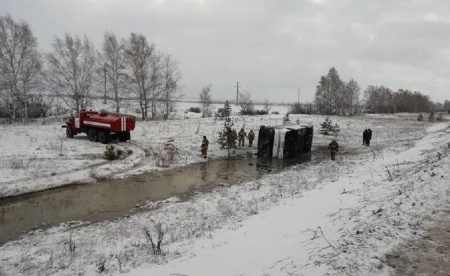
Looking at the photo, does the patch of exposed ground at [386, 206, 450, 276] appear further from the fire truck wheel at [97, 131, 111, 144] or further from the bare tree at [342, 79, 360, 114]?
the bare tree at [342, 79, 360, 114]

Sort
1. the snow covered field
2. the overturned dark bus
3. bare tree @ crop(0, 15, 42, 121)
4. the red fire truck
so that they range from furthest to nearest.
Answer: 1. bare tree @ crop(0, 15, 42, 121)
2. the red fire truck
3. the overturned dark bus
4. the snow covered field

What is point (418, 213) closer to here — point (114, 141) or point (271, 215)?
point (271, 215)

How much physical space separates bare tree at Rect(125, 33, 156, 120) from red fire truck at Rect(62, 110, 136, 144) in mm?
14669

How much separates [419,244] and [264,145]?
15201 millimetres

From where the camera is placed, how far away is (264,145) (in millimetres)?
19703

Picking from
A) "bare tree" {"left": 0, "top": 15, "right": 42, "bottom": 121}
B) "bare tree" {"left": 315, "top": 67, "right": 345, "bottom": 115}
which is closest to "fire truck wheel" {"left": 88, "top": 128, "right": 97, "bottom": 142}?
"bare tree" {"left": 0, "top": 15, "right": 42, "bottom": 121}

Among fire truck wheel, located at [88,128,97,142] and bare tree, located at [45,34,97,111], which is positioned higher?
bare tree, located at [45,34,97,111]

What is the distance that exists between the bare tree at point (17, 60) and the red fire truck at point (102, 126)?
10.9 metres

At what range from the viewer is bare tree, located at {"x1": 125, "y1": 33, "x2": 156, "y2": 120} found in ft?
119

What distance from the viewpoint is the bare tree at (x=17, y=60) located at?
28.3m

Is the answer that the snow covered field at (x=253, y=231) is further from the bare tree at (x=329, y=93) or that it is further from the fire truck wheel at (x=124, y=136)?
the bare tree at (x=329, y=93)

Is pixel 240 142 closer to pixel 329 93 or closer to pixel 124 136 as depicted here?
pixel 124 136

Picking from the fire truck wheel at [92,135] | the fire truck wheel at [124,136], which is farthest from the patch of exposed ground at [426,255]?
the fire truck wheel at [92,135]

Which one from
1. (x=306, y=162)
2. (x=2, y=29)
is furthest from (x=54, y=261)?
(x=2, y=29)
